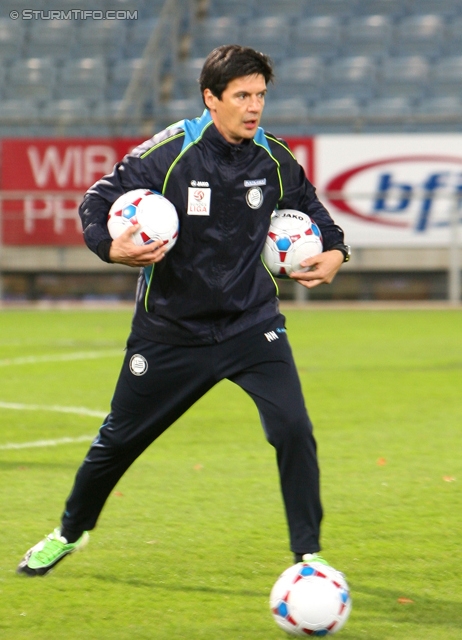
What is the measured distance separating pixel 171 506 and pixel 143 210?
220 cm

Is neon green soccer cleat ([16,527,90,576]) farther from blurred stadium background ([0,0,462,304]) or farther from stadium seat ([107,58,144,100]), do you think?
stadium seat ([107,58,144,100])

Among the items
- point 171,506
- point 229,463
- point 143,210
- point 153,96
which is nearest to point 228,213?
point 143,210

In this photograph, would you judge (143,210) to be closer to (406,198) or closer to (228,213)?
(228,213)

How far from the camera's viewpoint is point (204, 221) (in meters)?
4.36

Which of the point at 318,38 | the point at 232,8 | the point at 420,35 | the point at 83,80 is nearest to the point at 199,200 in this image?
the point at 420,35

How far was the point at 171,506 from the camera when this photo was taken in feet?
19.8

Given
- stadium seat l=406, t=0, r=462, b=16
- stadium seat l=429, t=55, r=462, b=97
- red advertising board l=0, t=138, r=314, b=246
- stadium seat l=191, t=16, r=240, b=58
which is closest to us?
red advertising board l=0, t=138, r=314, b=246

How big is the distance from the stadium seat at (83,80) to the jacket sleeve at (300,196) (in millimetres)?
17092

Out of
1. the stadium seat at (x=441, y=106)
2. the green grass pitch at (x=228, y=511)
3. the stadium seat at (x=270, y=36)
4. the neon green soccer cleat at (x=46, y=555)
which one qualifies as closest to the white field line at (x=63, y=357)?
the green grass pitch at (x=228, y=511)

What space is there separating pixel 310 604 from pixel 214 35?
18944 millimetres

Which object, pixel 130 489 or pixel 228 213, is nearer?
pixel 228 213

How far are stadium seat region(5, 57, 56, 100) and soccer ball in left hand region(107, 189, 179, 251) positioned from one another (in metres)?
17.6

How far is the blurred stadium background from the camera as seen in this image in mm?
18188

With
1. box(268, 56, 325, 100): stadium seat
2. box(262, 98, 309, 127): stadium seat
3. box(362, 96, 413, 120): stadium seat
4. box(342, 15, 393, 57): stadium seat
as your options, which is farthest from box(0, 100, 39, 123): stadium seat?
box(362, 96, 413, 120): stadium seat
